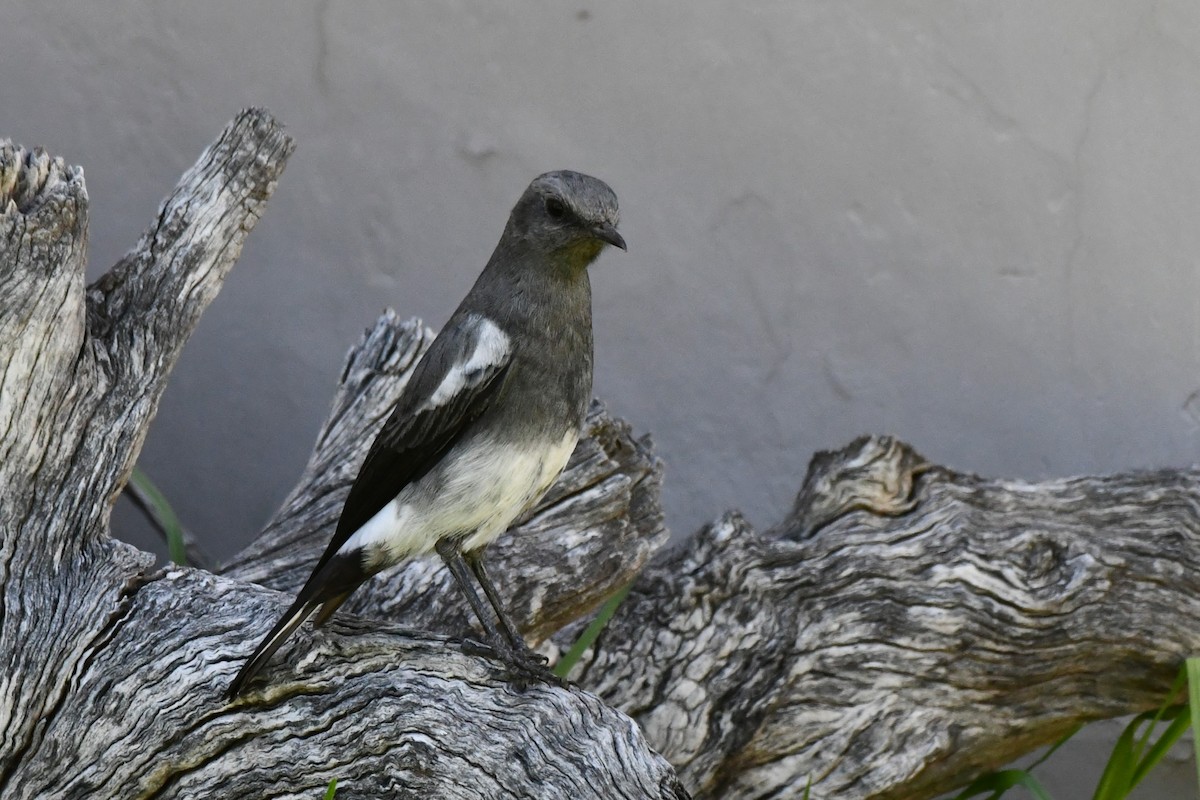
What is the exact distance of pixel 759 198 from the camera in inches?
151

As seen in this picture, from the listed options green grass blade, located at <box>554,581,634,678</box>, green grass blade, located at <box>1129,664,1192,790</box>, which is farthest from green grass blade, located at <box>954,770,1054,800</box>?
green grass blade, located at <box>554,581,634,678</box>

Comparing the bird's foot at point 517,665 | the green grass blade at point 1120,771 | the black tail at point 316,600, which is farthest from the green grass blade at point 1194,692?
the black tail at point 316,600

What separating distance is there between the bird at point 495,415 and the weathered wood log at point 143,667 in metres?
0.15

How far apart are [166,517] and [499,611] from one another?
49.3 inches

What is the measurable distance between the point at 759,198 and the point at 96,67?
2085 mm

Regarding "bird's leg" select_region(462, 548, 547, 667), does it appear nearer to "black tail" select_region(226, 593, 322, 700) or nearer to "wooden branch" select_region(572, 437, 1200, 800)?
"black tail" select_region(226, 593, 322, 700)

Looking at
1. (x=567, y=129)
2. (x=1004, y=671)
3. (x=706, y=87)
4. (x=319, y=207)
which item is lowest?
(x=1004, y=671)

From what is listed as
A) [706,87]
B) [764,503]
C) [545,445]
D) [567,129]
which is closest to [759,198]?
[706,87]

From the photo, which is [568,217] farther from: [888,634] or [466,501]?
[888,634]

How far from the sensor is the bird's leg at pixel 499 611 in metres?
2.41

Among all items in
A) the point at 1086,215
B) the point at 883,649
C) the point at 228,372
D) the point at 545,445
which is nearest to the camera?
the point at 545,445

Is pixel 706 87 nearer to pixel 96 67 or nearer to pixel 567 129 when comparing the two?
pixel 567 129

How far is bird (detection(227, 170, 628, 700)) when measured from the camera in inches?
90.8

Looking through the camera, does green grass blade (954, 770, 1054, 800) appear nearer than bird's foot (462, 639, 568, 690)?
No
